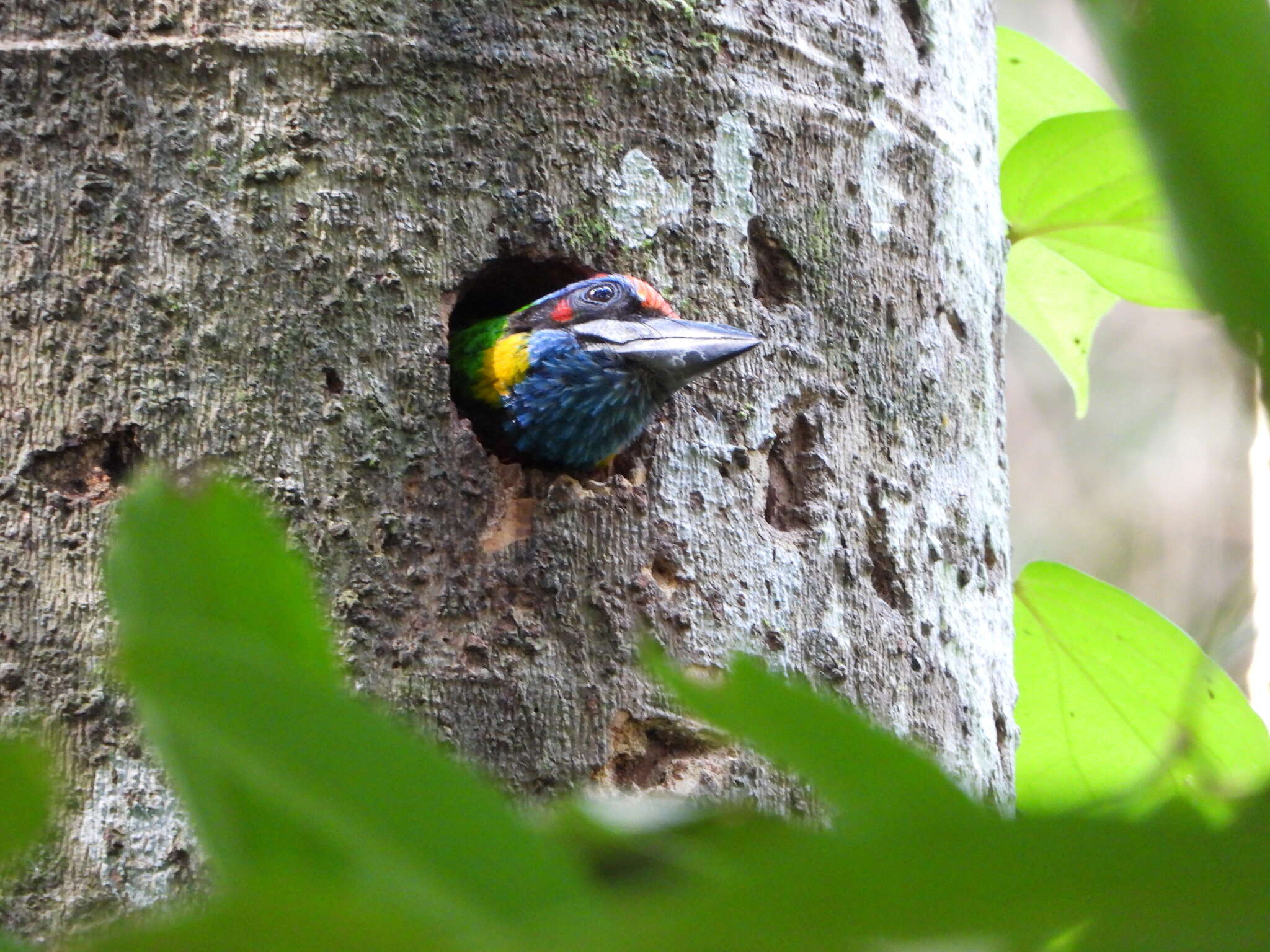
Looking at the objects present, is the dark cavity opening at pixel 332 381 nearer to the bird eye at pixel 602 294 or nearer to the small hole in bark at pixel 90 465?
the small hole in bark at pixel 90 465

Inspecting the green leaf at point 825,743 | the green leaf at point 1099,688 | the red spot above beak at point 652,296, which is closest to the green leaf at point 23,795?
the green leaf at point 825,743

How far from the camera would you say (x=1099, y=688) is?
254 cm

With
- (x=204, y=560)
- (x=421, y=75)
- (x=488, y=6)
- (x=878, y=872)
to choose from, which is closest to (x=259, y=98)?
(x=421, y=75)

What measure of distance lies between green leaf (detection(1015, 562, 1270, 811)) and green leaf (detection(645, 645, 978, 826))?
6.66ft

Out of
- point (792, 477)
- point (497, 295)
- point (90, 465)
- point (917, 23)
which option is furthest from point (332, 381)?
point (917, 23)

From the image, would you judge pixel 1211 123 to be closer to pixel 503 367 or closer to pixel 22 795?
pixel 22 795

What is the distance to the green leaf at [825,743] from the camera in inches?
13.3

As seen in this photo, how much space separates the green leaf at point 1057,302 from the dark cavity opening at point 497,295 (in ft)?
3.67

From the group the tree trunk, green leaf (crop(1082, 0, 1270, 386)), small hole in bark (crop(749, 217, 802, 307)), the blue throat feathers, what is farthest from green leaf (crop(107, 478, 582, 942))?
the blue throat feathers

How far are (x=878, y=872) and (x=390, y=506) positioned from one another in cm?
145

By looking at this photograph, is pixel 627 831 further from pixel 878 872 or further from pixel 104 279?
pixel 104 279

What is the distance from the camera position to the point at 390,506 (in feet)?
5.57

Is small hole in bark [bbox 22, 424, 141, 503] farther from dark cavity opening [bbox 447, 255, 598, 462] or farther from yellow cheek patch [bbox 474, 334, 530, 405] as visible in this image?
yellow cheek patch [bbox 474, 334, 530, 405]

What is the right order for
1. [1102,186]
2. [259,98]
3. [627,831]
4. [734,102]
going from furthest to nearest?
[1102,186]
[734,102]
[259,98]
[627,831]
